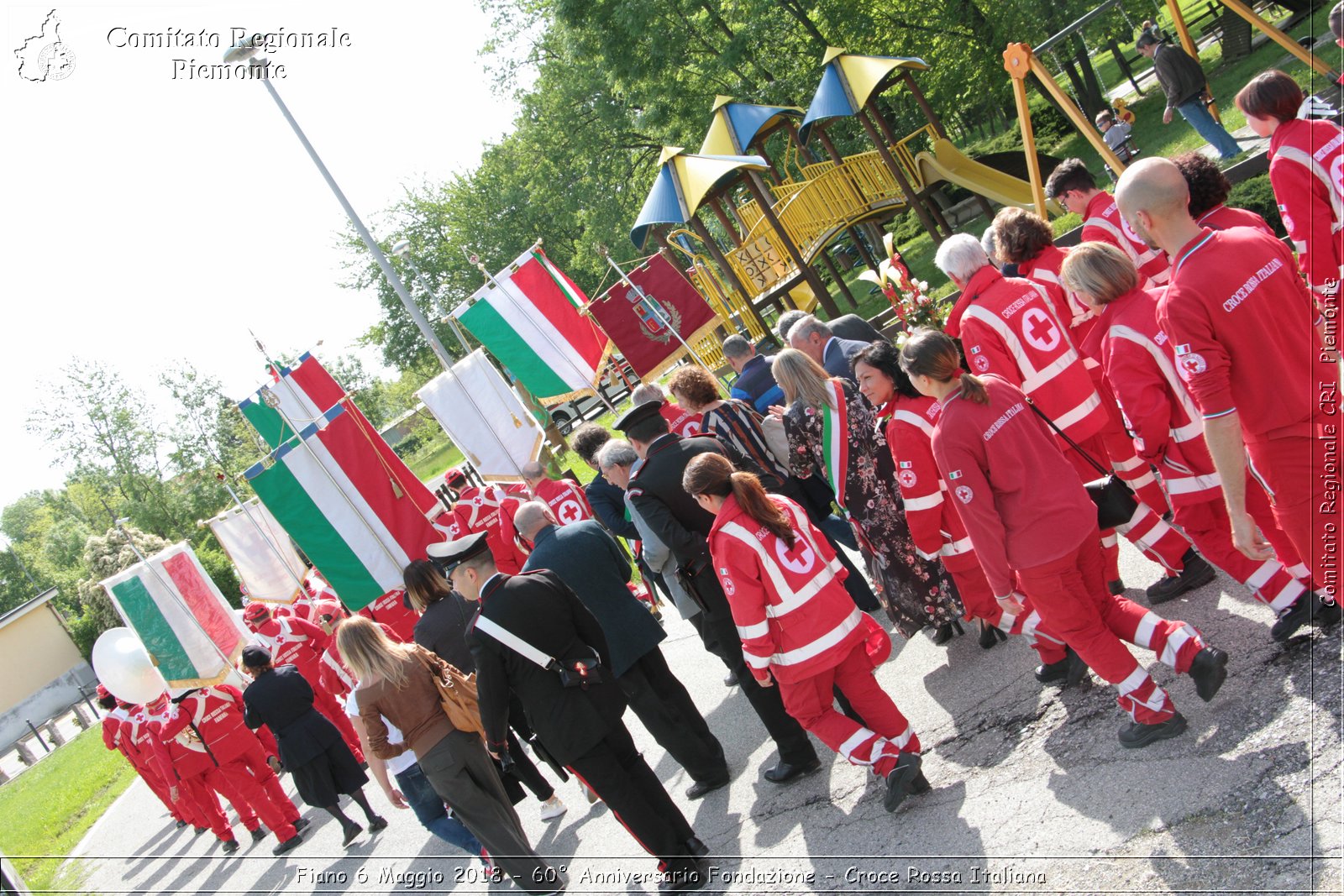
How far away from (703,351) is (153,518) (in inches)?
1522

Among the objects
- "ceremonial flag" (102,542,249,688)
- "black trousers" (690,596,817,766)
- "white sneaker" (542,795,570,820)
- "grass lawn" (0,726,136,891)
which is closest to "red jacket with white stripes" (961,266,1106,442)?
"black trousers" (690,596,817,766)

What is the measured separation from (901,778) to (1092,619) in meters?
1.18

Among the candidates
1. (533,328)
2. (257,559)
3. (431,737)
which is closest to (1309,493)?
(431,737)

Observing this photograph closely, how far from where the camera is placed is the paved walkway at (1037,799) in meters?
3.45

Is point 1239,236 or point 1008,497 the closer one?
point 1239,236

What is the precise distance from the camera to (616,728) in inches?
211

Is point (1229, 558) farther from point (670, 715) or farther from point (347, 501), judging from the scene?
point (347, 501)

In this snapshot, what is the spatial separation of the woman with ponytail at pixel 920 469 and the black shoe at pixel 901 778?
893 millimetres

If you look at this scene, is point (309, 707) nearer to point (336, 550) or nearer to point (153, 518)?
point (336, 550)

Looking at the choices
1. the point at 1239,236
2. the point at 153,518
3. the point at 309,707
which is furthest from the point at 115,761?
the point at 153,518

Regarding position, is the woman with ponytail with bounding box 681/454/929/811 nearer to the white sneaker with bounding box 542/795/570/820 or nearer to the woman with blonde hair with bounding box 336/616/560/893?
the woman with blonde hair with bounding box 336/616/560/893

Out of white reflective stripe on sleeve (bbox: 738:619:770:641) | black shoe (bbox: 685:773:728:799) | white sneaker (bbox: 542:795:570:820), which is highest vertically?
white reflective stripe on sleeve (bbox: 738:619:770:641)

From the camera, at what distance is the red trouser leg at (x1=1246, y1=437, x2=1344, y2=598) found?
3.51m

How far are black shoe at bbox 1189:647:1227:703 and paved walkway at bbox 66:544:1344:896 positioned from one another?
15 centimetres
